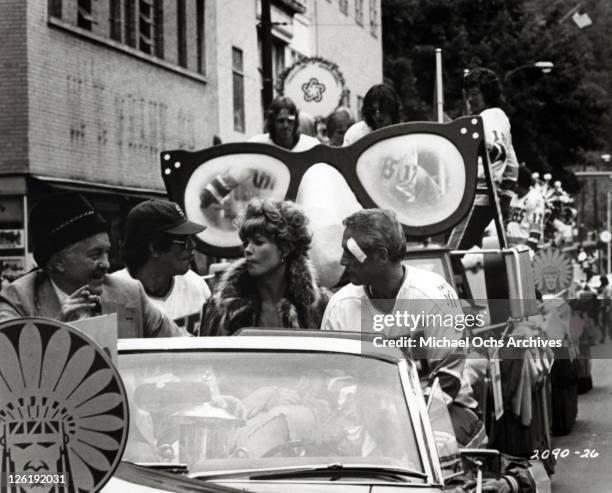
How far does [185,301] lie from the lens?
256 inches

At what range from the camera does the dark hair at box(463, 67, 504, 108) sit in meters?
8.23

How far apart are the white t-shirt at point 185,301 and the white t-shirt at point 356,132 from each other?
1447 millimetres

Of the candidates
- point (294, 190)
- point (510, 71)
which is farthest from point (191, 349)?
point (510, 71)

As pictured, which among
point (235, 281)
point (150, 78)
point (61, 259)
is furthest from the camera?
point (150, 78)

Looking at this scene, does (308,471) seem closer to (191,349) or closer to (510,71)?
(191,349)

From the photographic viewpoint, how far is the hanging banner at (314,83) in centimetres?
996

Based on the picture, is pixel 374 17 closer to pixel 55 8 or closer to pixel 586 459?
pixel 55 8

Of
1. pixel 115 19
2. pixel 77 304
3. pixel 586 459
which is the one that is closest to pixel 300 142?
pixel 115 19

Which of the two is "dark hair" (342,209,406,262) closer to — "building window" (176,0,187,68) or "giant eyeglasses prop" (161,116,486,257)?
"giant eyeglasses prop" (161,116,486,257)

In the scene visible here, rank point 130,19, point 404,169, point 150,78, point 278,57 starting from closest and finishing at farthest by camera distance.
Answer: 1. point 404,169
2. point 130,19
3. point 150,78
4. point 278,57

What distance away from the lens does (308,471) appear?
3.80 m

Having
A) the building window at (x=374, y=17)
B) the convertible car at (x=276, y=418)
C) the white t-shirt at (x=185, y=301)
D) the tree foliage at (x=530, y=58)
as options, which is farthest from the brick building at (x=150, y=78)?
the convertible car at (x=276, y=418)

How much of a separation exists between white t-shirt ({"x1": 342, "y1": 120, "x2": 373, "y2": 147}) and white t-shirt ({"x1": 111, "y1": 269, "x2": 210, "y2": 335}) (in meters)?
1.45

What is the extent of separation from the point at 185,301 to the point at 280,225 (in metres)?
0.87
